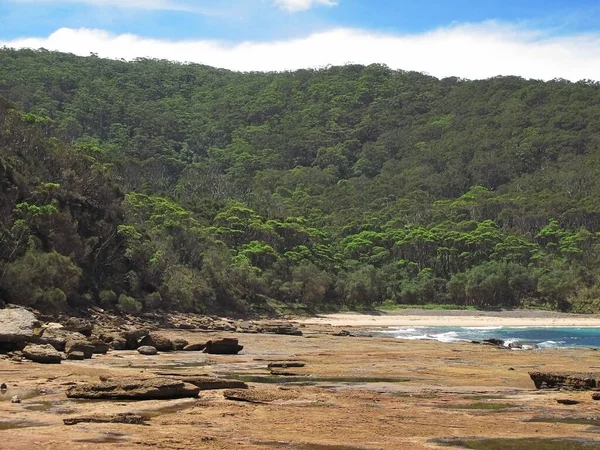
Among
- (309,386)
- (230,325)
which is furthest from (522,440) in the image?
(230,325)

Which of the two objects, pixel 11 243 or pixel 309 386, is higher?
pixel 11 243

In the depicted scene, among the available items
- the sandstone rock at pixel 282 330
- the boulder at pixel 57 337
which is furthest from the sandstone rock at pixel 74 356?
the sandstone rock at pixel 282 330

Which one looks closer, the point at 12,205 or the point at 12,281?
the point at 12,281

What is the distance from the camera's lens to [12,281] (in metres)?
43.3

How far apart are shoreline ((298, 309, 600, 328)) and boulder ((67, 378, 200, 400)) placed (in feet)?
191

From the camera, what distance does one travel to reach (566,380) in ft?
70.3

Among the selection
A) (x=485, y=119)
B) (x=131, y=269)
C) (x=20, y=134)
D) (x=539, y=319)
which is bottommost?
(x=539, y=319)

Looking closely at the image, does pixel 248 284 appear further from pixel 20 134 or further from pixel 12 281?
pixel 12 281

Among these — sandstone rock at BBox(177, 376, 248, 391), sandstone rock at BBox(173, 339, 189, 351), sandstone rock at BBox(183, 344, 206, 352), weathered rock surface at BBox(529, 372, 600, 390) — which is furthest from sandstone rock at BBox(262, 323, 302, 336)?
sandstone rock at BBox(177, 376, 248, 391)

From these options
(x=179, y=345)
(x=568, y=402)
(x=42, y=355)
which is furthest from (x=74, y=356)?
(x=568, y=402)

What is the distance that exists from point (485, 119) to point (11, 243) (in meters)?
163

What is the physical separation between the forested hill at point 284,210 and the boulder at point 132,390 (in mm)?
27881

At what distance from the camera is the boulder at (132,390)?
1695cm

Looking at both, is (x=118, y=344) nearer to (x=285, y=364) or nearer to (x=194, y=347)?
(x=194, y=347)
